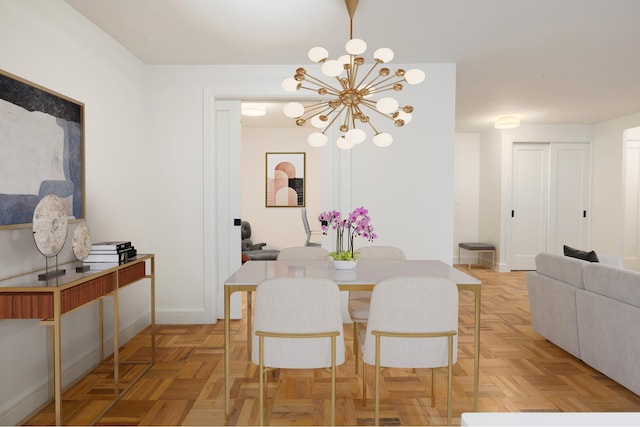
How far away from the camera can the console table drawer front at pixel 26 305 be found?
1898mm

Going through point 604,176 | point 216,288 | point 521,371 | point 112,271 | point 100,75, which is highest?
point 100,75

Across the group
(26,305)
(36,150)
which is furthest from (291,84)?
(26,305)

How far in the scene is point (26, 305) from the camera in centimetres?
191

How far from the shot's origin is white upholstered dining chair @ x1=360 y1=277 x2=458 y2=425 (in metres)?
1.98

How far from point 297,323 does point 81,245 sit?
4.62 ft

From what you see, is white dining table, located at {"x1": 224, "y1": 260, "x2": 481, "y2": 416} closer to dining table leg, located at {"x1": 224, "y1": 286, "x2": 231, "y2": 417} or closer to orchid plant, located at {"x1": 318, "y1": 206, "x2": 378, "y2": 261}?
dining table leg, located at {"x1": 224, "y1": 286, "x2": 231, "y2": 417}

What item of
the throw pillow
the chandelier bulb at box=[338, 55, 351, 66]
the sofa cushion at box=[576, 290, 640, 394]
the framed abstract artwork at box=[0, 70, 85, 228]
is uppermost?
the chandelier bulb at box=[338, 55, 351, 66]

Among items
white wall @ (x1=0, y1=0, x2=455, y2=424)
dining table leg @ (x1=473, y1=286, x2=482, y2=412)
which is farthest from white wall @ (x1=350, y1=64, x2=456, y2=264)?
dining table leg @ (x1=473, y1=286, x2=482, y2=412)

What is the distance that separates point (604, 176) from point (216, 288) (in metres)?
6.57

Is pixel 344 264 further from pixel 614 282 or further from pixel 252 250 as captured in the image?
pixel 252 250

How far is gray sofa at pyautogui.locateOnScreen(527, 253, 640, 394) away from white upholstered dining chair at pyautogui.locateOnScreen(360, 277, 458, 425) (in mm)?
1347

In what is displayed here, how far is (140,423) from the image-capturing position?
2.20 metres

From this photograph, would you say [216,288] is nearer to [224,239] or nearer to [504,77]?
[224,239]

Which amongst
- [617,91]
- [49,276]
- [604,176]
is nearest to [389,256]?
[49,276]
